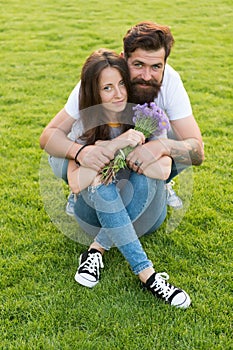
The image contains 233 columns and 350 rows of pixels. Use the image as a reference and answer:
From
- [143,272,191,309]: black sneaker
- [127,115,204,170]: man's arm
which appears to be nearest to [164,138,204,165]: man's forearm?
[127,115,204,170]: man's arm

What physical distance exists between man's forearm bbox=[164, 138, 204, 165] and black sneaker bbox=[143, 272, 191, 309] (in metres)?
0.61

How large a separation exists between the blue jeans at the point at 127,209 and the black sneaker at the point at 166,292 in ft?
0.25

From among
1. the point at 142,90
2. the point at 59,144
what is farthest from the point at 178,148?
the point at 59,144

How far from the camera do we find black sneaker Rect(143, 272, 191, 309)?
2289mm

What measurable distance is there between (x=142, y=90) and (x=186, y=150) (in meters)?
0.38

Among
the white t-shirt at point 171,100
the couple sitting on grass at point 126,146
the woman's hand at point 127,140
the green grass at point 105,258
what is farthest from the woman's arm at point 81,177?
the green grass at point 105,258

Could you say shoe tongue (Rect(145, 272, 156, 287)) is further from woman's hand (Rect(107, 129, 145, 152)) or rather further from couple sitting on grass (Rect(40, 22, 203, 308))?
Result: woman's hand (Rect(107, 129, 145, 152))

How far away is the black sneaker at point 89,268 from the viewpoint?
2424mm

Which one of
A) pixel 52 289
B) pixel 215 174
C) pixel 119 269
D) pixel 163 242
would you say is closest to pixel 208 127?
pixel 215 174

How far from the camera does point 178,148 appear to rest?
2500 millimetres

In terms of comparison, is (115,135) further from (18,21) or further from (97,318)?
(18,21)

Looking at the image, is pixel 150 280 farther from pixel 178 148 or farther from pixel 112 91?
pixel 112 91

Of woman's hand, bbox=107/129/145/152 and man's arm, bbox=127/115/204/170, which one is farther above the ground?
woman's hand, bbox=107/129/145/152

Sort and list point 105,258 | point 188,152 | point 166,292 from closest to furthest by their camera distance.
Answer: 1. point 166,292
2. point 188,152
3. point 105,258
